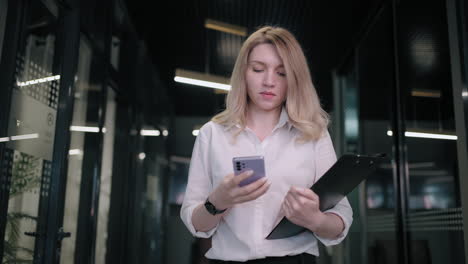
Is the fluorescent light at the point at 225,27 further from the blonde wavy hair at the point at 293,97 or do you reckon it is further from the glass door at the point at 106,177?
the blonde wavy hair at the point at 293,97

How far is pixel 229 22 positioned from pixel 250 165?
506cm

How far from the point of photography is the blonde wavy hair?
3.90 feet

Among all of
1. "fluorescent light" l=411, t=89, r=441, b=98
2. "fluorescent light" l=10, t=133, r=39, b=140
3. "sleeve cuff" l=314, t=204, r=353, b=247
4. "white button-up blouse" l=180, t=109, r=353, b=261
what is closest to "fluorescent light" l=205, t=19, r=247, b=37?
"fluorescent light" l=411, t=89, r=441, b=98

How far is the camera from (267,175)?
1156 mm

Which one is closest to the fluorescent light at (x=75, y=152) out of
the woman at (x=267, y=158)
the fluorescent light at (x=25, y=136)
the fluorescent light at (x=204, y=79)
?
the fluorescent light at (x=25, y=136)

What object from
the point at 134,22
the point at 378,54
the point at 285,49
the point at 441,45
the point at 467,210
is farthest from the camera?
the point at 134,22

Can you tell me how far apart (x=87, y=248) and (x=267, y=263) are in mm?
3004

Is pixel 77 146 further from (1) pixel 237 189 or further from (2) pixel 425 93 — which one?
(1) pixel 237 189

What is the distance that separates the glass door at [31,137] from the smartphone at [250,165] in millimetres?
1644

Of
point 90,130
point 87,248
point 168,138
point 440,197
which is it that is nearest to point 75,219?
point 87,248

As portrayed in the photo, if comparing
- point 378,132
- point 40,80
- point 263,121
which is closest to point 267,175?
point 263,121

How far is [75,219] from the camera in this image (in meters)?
3.58

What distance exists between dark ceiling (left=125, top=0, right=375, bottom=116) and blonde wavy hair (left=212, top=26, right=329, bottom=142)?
3.57 meters

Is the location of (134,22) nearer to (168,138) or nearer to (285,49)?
(168,138)
